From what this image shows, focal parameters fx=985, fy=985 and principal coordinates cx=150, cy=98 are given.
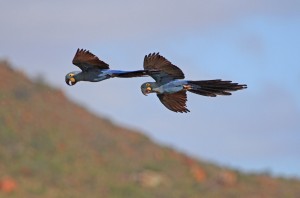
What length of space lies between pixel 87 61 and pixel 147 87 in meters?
0.78

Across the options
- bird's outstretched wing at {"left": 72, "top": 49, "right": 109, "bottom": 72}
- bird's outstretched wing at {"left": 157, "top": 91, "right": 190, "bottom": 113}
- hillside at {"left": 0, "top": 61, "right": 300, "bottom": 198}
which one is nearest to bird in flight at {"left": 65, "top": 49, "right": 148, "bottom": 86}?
bird's outstretched wing at {"left": 72, "top": 49, "right": 109, "bottom": 72}

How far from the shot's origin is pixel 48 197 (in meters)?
60.5

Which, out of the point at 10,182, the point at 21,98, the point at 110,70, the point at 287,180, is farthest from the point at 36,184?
the point at 110,70

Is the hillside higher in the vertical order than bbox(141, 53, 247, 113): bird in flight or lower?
higher

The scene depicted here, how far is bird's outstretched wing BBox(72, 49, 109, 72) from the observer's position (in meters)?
10.1

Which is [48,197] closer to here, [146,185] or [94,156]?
[146,185]

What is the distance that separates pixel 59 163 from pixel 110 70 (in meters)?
59.3

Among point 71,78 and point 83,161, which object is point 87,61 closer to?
point 71,78

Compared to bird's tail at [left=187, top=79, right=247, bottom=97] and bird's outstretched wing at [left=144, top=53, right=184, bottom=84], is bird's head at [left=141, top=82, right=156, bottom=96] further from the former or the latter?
bird's tail at [left=187, top=79, right=247, bottom=97]

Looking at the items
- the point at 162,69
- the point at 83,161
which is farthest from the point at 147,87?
the point at 83,161

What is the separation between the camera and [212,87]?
9.79 meters

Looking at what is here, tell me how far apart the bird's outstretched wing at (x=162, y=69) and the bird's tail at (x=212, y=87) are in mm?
214

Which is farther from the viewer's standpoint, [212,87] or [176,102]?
[176,102]

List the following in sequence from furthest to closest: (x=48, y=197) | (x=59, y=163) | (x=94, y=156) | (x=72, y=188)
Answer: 1. (x=94, y=156)
2. (x=59, y=163)
3. (x=72, y=188)
4. (x=48, y=197)
